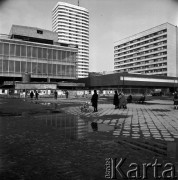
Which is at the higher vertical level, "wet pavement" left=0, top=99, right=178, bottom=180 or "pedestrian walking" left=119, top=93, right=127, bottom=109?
"pedestrian walking" left=119, top=93, right=127, bottom=109

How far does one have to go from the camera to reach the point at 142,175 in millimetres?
4039

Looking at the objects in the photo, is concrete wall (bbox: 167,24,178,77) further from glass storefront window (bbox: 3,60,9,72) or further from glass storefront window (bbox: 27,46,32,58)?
glass storefront window (bbox: 3,60,9,72)

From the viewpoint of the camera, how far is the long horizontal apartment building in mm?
103750

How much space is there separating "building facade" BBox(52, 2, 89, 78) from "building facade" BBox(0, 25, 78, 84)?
63.8 metres

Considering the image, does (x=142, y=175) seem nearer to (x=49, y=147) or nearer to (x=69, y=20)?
(x=49, y=147)

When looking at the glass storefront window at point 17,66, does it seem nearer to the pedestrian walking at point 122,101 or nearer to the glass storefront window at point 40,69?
the glass storefront window at point 40,69

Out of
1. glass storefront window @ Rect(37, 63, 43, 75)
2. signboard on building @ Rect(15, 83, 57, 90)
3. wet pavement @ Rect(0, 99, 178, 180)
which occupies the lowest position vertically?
wet pavement @ Rect(0, 99, 178, 180)

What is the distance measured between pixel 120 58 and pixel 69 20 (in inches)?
2009

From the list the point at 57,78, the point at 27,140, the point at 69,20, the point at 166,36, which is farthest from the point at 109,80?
the point at 69,20

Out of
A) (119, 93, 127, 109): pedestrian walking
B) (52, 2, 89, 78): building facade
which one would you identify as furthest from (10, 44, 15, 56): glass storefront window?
(52, 2, 89, 78): building facade

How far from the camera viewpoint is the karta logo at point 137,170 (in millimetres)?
3969

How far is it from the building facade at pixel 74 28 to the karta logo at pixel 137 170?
146 meters

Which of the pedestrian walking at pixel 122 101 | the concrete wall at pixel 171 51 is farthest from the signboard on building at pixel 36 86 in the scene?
the concrete wall at pixel 171 51

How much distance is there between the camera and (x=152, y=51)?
11106 cm
